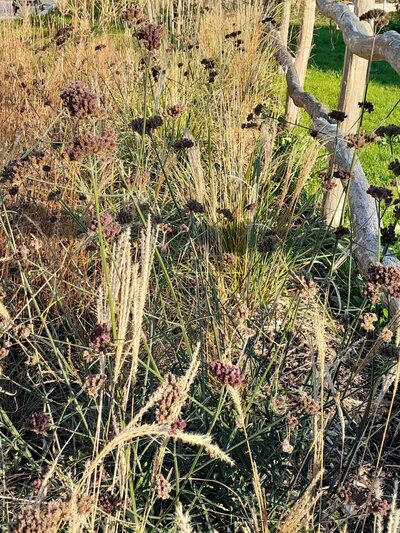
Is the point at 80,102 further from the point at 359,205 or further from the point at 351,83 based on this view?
the point at 351,83

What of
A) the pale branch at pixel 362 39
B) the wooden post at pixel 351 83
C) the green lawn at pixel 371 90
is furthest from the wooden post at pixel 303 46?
the wooden post at pixel 351 83

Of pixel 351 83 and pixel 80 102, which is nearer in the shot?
pixel 80 102

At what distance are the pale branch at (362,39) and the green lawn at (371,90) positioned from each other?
1.31 m

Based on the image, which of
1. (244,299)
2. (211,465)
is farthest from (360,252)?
(211,465)

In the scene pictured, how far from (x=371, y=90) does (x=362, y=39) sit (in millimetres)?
5402

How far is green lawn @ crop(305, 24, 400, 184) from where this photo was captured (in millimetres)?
5312

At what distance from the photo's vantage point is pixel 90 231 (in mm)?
1580

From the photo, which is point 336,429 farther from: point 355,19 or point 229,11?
point 229,11

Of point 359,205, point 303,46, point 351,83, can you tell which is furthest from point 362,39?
point 303,46

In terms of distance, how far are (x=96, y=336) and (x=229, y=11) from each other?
5.75m

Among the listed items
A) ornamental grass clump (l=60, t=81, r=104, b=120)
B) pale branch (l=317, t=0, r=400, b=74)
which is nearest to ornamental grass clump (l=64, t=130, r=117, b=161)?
ornamental grass clump (l=60, t=81, r=104, b=120)

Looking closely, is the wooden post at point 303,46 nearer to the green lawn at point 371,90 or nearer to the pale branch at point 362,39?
the green lawn at point 371,90

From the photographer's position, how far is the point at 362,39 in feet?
8.93

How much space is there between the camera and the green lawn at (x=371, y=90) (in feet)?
17.4
